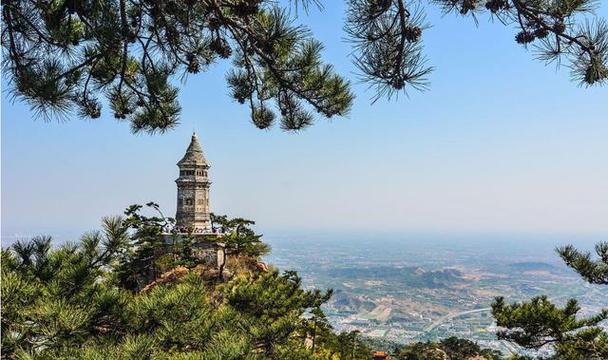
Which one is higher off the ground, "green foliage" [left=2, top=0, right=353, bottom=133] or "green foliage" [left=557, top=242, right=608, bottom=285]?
"green foliage" [left=2, top=0, right=353, bottom=133]

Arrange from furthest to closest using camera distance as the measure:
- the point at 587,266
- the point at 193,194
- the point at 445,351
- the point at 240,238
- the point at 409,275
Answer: the point at 409,275 < the point at 445,351 < the point at 193,194 < the point at 240,238 < the point at 587,266

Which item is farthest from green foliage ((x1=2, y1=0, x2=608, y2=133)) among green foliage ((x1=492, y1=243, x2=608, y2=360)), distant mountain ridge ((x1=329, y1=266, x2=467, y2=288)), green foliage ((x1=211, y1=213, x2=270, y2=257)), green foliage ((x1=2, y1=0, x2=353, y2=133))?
distant mountain ridge ((x1=329, y1=266, x2=467, y2=288))

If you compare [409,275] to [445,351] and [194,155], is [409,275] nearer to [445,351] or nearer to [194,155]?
[445,351]

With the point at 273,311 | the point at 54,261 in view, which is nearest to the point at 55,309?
the point at 54,261

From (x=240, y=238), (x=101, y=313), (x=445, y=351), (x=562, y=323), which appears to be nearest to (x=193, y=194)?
(x=240, y=238)

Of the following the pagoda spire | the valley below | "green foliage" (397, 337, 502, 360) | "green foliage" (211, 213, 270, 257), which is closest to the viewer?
"green foliage" (211, 213, 270, 257)

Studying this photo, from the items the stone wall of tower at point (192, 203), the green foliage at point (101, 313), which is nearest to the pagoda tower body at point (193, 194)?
the stone wall of tower at point (192, 203)

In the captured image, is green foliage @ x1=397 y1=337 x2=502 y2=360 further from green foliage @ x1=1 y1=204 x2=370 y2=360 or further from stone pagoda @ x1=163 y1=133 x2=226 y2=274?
green foliage @ x1=1 y1=204 x2=370 y2=360
